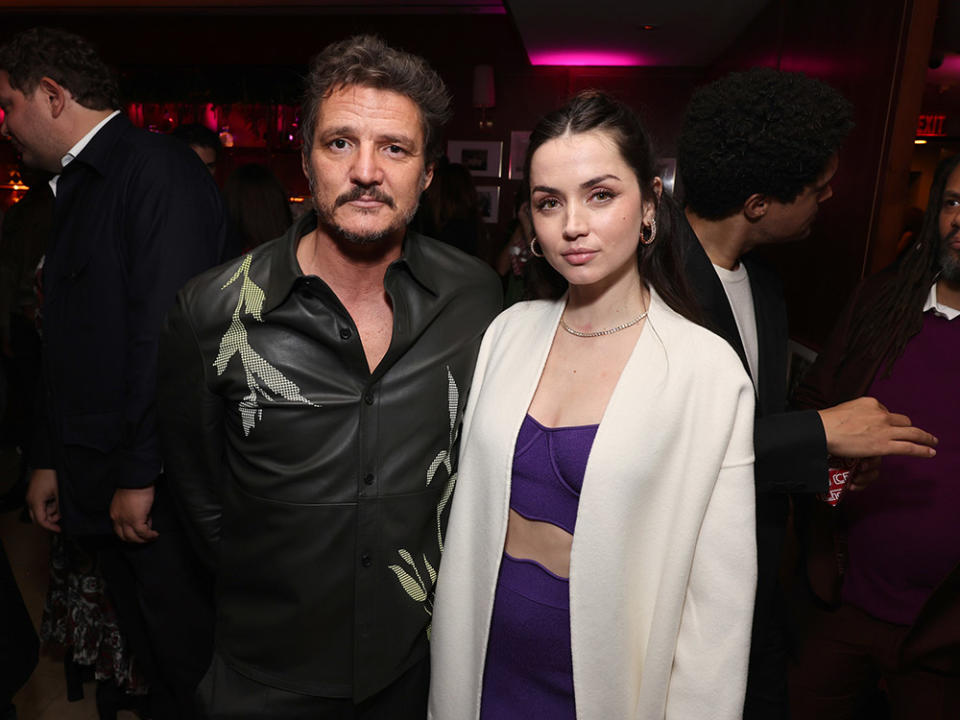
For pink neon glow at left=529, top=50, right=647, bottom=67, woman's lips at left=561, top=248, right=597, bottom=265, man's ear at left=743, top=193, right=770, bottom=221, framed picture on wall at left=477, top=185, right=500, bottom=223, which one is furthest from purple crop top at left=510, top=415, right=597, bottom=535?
framed picture on wall at left=477, top=185, right=500, bottom=223

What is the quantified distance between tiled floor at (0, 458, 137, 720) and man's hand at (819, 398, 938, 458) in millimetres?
2596

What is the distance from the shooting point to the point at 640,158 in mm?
1268

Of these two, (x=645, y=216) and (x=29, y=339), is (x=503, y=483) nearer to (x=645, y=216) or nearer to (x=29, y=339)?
(x=645, y=216)

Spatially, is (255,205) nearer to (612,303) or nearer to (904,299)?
(612,303)

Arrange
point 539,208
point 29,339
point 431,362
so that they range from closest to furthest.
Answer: point 539,208 → point 431,362 → point 29,339

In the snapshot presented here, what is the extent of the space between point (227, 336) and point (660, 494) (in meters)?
0.91

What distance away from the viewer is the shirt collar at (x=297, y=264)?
4.43ft

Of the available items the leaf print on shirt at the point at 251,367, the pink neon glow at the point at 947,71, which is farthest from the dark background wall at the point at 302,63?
the leaf print on shirt at the point at 251,367

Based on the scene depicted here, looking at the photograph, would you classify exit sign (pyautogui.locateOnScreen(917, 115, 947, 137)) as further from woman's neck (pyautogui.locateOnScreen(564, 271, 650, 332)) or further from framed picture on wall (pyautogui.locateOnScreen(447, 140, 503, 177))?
woman's neck (pyautogui.locateOnScreen(564, 271, 650, 332))

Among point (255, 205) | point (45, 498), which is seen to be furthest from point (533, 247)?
point (255, 205)

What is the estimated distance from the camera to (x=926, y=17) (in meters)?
2.24

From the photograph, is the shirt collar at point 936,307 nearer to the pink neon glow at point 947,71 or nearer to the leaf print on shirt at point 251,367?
the leaf print on shirt at point 251,367

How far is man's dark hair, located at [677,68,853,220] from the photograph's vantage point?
5.15 ft

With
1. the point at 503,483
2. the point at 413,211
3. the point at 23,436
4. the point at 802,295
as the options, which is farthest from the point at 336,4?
the point at 503,483
